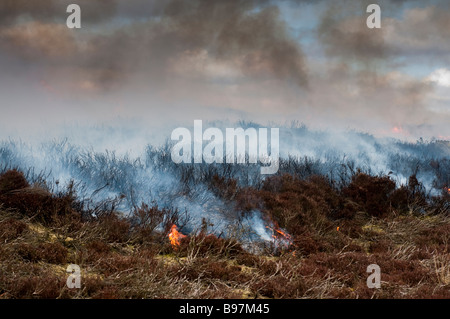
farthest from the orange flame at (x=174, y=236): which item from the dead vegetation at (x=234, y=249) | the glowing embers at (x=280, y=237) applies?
the glowing embers at (x=280, y=237)

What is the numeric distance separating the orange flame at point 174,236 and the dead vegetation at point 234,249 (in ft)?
0.31

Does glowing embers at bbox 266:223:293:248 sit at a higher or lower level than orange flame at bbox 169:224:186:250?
lower

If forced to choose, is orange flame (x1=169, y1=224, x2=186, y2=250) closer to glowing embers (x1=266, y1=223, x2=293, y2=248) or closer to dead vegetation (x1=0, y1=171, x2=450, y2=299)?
dead vegetation (x1=0, y1=171, x2=450, y2=299)

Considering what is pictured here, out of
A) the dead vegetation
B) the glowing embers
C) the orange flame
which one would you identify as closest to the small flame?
the glowing embers

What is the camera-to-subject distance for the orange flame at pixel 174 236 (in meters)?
5.82

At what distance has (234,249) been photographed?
5852mm

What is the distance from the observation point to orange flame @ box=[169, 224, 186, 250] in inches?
229

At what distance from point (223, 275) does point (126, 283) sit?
1168 millimetres

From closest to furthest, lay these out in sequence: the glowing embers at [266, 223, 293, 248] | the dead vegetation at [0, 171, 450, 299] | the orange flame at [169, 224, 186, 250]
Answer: the dead vegetation at [0, 171, 450, 299] < the orange flame at [169, 224, 186, 250] < the glowing embers at [266, 223, 293, 248]

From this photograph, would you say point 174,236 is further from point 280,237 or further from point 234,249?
point 280,237

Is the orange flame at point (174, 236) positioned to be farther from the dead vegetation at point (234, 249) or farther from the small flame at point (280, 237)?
the small flame at point (280, 237)

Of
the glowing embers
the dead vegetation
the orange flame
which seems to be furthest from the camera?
the glowing embers

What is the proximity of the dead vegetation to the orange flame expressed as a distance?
96 millimetres
